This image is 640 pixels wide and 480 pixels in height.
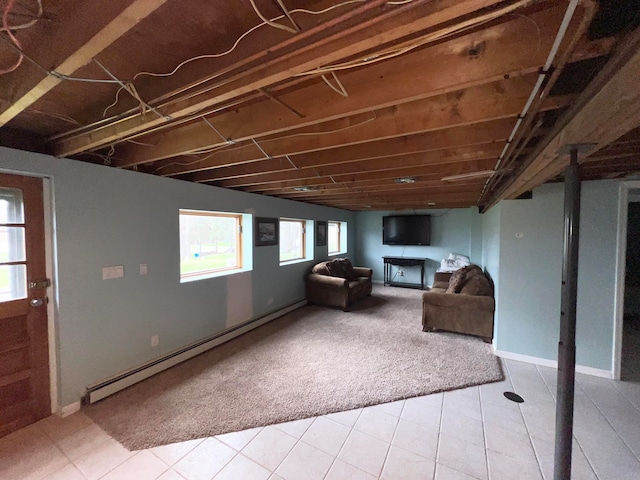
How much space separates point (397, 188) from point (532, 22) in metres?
2.67

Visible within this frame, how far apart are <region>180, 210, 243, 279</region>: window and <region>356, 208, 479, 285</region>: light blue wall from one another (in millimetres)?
4410

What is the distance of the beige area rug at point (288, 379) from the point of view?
204cm

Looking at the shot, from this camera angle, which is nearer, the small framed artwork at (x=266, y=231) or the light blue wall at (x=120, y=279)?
the light blue wall at (x=120, y=279)

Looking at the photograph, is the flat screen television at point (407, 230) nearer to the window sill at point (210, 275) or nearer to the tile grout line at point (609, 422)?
the window sill at point (210, 275)

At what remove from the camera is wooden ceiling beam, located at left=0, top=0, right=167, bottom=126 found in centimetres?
71

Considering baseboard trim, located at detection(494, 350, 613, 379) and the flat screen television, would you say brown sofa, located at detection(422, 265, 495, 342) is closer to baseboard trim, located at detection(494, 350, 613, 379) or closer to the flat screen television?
baseboard trim, located at detection(494, 350, 613, 379)

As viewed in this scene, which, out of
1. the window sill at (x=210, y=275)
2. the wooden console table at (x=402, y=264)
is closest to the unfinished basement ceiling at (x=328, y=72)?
the window sill at (x=210, y=275)

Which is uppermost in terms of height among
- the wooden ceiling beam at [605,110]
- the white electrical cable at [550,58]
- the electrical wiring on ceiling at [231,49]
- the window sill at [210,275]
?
the electrical wiring on ceiling at [231,49]

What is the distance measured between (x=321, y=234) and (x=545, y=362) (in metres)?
4.17

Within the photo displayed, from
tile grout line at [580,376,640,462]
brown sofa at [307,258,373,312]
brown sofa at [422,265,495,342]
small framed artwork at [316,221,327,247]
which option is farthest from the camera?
small framed artwork at [316,221,327,247]

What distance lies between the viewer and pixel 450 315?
12.1 ft

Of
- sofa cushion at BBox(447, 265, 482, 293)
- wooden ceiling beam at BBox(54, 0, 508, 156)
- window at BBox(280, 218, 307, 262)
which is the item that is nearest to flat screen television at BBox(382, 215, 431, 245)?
sofa cushion at BBox(447, 265, 482, 293)

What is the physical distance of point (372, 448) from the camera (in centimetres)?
179

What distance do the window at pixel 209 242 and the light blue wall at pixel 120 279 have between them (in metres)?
0.29
